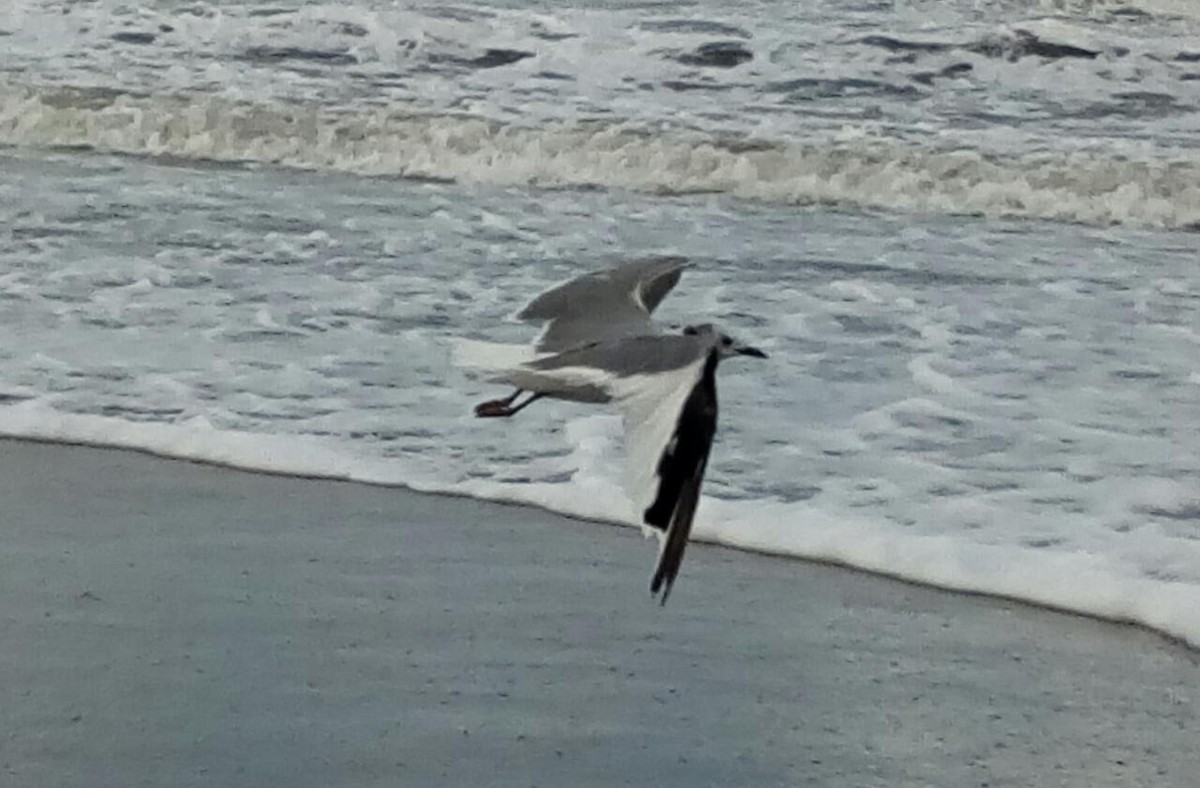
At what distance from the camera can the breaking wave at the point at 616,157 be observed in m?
8.77

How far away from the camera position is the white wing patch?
8.82 feet

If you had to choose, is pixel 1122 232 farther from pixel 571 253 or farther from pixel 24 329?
pixel 24 329

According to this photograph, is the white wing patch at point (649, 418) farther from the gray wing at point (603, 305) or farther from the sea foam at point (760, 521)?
the sea foam at point (760, 521)

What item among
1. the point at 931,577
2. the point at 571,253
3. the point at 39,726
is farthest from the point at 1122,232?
the point at 39,726

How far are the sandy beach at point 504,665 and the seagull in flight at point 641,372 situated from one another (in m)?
0.46

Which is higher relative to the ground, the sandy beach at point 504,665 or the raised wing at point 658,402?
the raised wing at point 658,402

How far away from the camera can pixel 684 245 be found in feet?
24.9

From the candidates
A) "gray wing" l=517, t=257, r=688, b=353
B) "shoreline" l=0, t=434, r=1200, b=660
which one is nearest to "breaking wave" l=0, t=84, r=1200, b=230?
"shoreline" l=0, t=434, r=1200, b=660

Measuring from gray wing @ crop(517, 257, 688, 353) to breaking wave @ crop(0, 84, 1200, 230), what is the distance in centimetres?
447

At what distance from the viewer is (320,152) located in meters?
9.73

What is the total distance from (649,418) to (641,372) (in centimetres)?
21

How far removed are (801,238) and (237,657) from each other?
165 inches

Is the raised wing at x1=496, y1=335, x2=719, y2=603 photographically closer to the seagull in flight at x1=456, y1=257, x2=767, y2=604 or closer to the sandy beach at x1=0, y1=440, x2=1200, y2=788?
the seagull in flight at x1=456, y1=257, x2=767, y2=604

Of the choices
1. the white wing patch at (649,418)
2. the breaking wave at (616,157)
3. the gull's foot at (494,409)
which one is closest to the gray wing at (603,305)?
the gull's foot at (494,409)
